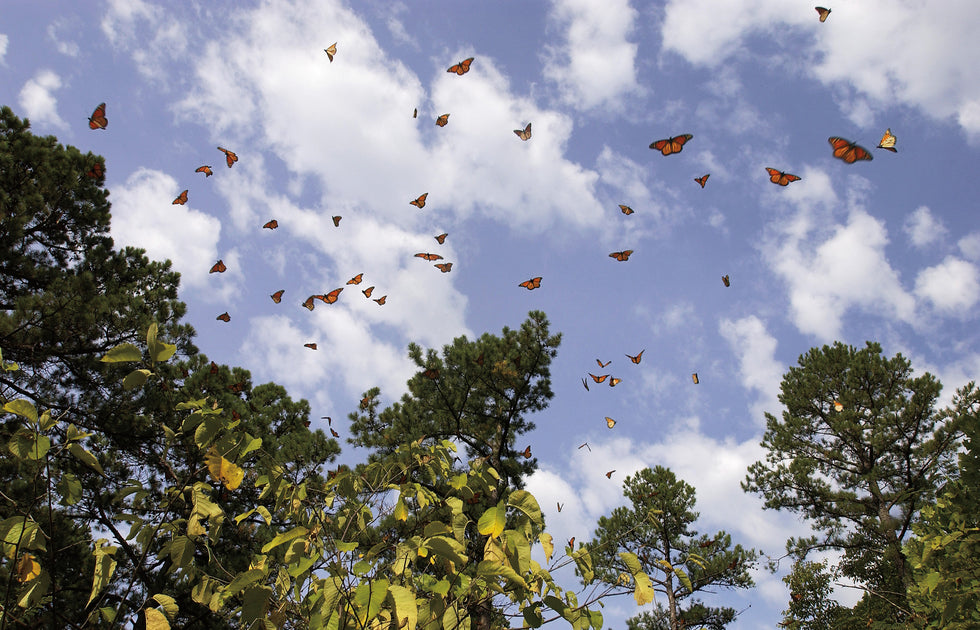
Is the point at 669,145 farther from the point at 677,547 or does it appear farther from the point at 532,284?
the point at 677,547

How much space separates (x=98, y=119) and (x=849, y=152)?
7.99 m

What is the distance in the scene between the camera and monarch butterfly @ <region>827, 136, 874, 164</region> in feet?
13.2

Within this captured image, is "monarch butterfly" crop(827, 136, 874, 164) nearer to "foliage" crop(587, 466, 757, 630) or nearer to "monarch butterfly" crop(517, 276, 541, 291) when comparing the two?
"monarch butterfly" crop(517, 276, 541, 291)

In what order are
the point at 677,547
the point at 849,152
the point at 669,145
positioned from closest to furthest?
1. the point at 849,152
2. the point at 669,145
3. the point at 677,547

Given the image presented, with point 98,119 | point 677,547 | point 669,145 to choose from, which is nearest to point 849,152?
point 669,145

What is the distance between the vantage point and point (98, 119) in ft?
20.0

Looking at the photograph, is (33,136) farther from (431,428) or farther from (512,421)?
(512,421)

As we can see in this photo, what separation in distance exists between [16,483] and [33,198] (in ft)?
13.8

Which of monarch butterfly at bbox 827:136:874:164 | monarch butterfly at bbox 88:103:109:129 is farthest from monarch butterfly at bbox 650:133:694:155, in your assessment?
monarch butterfly at bbox 88:103:109:129

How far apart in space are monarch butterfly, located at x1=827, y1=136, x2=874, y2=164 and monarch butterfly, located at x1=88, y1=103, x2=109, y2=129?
786 cm

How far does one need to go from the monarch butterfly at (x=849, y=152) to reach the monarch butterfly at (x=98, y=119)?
786cm

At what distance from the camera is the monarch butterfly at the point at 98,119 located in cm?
605

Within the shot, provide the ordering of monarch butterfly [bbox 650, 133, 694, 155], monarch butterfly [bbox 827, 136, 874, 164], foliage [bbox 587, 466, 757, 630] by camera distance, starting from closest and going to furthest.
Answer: monarch butterfly [bbox 827, 136, 874, 164] → monarch butterfly [bbox 650, 133, 694, 155] → foliage [bbox 587, 466, 757, 630]

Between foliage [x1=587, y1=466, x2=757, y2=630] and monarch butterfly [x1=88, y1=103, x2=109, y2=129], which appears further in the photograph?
foliage [x1=587, y1=466, x2=757, y2=630]
